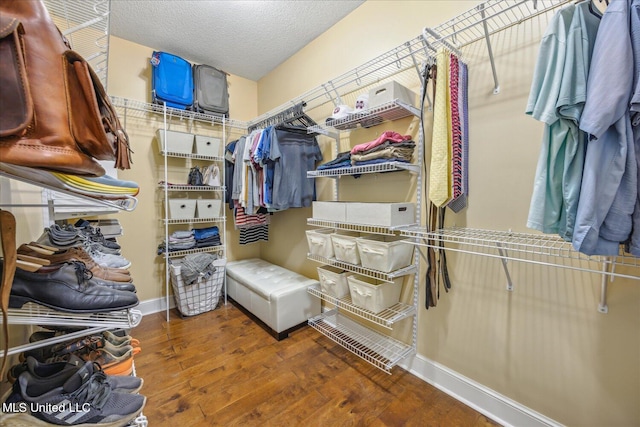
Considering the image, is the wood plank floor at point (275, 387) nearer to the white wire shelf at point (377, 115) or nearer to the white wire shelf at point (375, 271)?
the white wire shelf at point (375, 271)

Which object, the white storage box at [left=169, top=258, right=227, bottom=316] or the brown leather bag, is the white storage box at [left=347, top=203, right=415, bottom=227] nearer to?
the brown leather bag

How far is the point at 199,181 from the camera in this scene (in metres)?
2.78

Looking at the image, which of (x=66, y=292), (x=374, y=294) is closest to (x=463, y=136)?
(x=374, y=294)

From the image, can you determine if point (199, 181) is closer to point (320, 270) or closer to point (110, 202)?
point (320, 270)

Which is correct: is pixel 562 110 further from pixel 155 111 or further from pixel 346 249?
pixel 155 111

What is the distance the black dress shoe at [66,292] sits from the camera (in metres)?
0.65

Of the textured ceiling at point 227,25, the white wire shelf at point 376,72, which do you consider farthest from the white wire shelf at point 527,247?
the textured ceiling at point 227,25

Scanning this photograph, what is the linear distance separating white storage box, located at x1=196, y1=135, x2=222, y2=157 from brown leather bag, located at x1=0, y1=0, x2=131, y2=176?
2335mm

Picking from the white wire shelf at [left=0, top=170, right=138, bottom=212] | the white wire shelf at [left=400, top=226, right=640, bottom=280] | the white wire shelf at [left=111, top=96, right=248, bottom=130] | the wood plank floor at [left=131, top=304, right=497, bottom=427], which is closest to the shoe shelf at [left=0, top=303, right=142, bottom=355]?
the white wire shelf at [left=0, top=170, right=138, bottom=212]

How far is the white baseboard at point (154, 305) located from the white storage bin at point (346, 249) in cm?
204

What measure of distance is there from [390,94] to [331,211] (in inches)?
33.4

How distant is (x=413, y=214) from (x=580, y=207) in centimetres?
95

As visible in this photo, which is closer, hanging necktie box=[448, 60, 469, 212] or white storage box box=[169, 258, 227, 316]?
hanging necktie box=[448, 60, 469, 212]

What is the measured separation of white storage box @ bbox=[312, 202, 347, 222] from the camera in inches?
72.6
